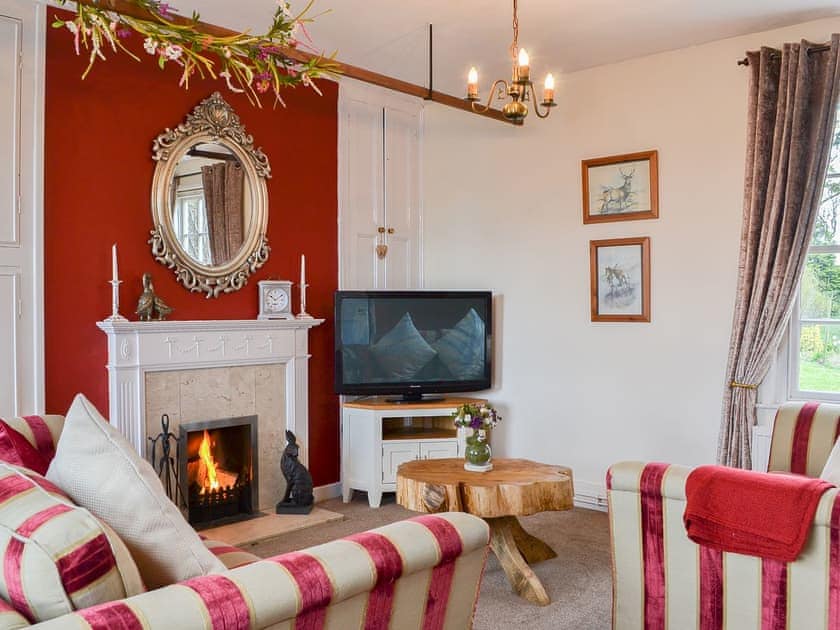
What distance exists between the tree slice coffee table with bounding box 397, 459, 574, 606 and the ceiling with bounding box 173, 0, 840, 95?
2342 mm

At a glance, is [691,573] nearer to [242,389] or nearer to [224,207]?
[242,389]

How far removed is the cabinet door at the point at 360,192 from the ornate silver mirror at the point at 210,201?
0.66 metres

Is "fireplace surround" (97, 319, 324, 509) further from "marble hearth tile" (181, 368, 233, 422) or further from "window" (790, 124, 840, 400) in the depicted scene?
"window" (790, 124, 840, 400)

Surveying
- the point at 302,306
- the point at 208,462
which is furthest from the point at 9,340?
the point at 302,306

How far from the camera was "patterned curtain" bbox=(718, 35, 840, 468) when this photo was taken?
13.2 feet

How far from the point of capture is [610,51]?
4695 mm

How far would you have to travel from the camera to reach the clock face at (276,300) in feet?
15.7

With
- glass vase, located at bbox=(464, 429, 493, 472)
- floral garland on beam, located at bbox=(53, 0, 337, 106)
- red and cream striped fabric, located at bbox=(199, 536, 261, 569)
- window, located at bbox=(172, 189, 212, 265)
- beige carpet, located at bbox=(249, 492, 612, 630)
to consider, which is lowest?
beige carpet, located at bbox=(249, 492, 612, 630)

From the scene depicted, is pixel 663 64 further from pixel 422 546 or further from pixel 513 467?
pixel 422 546

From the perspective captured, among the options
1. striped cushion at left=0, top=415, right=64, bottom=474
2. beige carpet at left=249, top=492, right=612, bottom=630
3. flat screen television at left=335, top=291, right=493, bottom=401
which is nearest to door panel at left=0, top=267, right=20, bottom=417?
striped cushion at left=0, top=415, right=64, bottom=474

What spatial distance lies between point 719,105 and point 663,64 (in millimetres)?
454

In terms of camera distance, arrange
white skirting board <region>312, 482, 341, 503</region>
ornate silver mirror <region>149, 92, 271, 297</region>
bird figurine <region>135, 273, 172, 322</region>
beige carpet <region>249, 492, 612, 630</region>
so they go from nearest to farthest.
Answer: beige carpet <region>249, 492, 612, 630</region> → bird figurine <region>135, 273, 172, 322</region> → ornate silver mirror <region>149, 92, 271, 297</region> → white skirting board <region>312, 482, 341, 503</region>

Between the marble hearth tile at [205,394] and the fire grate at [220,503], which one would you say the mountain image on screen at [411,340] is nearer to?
the marble hearth tile at [205,394]

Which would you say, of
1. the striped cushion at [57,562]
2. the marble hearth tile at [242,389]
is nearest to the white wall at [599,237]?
the marble hearth tile at [242,389]
